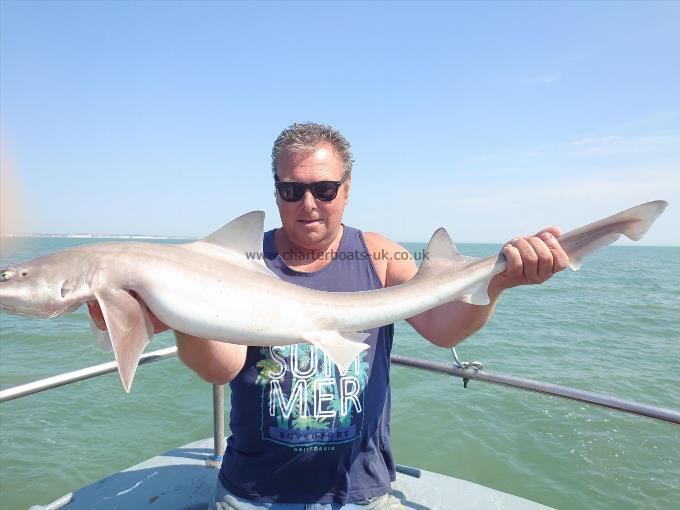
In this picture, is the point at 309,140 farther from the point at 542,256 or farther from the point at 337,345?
the point at 542,256

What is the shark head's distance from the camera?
74.9 inches

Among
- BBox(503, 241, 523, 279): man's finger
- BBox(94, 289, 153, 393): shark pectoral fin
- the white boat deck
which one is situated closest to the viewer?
BBox(94, 289, 153, 393): shark pectoral fin

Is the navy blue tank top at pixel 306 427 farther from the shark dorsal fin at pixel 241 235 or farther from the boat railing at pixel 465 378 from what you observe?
the boat railing at pixel 465 378

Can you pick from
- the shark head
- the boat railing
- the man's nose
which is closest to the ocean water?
the boat railing

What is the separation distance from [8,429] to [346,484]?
9.44 meters

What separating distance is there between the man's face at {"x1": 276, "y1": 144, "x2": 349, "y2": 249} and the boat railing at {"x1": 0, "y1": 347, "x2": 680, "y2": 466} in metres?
1.30

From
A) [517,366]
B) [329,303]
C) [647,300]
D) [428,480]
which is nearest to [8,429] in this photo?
[428,480]

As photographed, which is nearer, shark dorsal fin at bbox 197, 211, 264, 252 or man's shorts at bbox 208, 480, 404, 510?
shark dorsal fin at bbox 197, 211, 264, 252

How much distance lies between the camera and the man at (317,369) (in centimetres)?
239

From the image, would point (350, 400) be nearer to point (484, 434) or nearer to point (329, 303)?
point (329, 303)

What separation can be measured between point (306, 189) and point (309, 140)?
0.32 metres

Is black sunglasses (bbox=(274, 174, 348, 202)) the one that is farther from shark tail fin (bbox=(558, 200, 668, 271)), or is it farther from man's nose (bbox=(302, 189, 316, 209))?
shark tail fin (bbox=(558, 200, 668, 271))

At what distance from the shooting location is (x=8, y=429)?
8.72 m

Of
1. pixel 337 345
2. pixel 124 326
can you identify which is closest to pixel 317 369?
pixel 337 345
